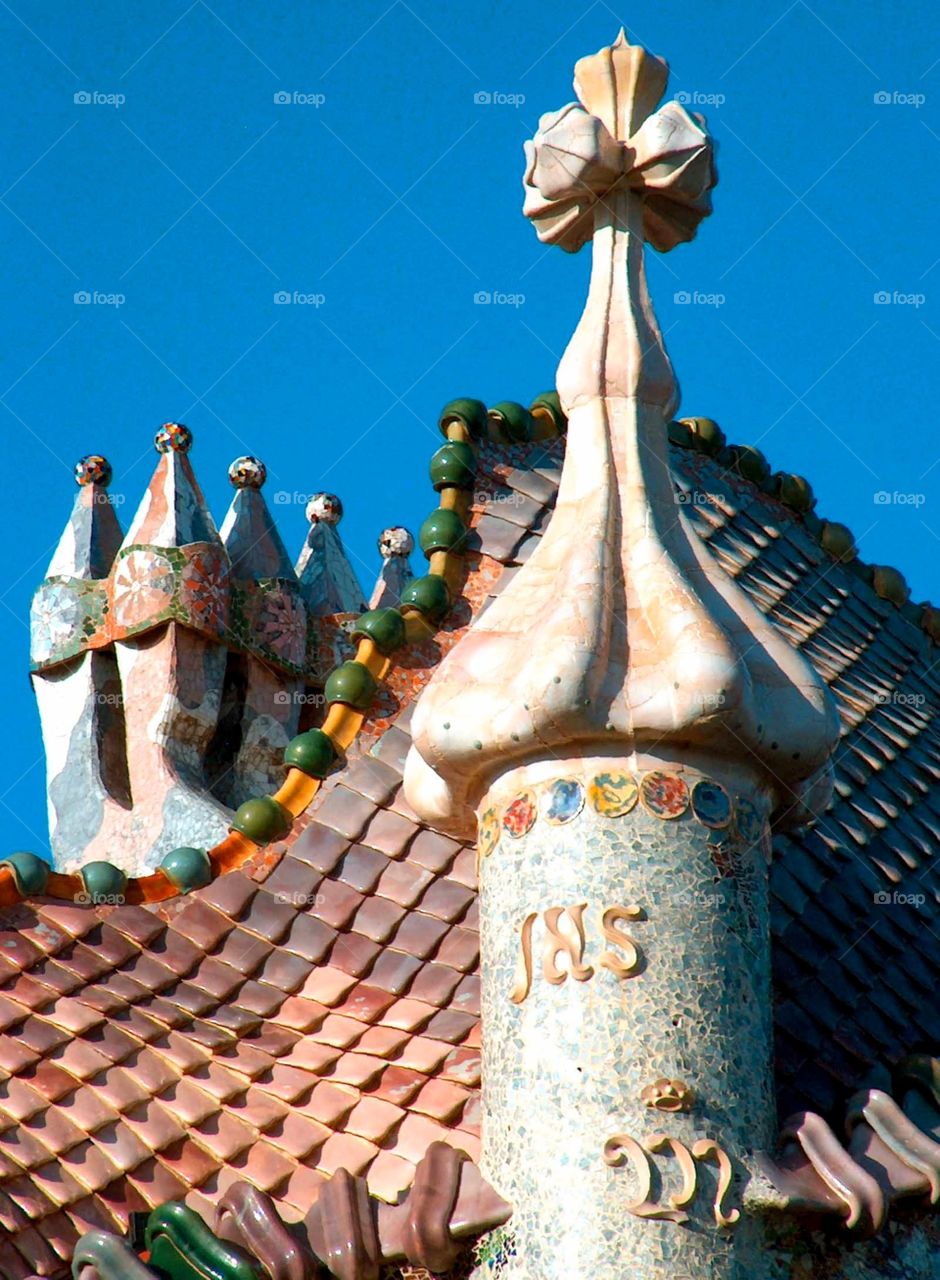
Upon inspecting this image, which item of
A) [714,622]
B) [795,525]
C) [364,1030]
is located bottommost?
[364,1030]

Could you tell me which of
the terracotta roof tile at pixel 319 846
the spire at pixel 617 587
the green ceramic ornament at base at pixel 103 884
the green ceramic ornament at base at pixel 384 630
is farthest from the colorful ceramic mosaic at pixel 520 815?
the green ceramic ornament at base at pixel 384 630

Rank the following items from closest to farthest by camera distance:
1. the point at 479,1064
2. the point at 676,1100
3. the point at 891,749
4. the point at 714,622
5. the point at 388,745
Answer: the point at 676,1100
the point at 714,622
the point at 479,1064
the point at 388,745
the point at 891,749

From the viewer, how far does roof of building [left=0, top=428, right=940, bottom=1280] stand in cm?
788

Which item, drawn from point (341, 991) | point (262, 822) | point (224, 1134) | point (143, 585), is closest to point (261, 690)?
point (143, 585)

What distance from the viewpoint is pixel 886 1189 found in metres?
6.98

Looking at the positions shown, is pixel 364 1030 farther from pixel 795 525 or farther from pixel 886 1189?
pixel 795 525

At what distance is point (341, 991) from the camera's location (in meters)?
8.51

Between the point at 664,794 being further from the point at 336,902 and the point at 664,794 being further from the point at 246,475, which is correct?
the point at 246,475

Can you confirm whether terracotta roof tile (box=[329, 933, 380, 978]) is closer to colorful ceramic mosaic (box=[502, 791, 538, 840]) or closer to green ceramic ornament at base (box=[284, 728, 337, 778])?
green ceramic ornament at base (box=[284, 728, 337, 778])

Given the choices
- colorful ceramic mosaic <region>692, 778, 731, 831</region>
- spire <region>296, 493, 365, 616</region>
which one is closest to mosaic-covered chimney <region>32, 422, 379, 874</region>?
spire <region>296, 493, 365, 616</region>

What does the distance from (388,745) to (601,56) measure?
2.35 metres

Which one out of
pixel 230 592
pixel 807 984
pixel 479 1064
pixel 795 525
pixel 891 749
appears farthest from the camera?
pixel 230 592

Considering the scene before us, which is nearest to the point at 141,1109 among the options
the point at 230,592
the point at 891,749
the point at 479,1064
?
the point at 479,1064

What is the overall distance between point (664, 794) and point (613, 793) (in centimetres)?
13
